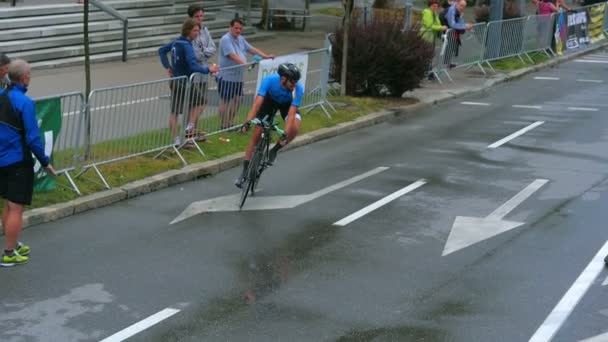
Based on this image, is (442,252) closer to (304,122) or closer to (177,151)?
(177,151)

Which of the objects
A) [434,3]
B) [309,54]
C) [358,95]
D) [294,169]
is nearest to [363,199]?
[294,169]

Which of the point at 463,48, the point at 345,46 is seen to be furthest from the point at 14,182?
the point at 463,48

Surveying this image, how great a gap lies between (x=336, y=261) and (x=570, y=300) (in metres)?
2.19

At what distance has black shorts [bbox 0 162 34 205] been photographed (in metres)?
9.29

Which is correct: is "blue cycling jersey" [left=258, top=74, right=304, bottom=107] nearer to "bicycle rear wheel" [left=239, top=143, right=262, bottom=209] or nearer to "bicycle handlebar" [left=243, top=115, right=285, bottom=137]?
"bicycle handlebar" [left=243, top=115, right=285, bottom=137]

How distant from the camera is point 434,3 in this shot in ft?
74.0

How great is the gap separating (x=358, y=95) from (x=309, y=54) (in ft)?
9.03

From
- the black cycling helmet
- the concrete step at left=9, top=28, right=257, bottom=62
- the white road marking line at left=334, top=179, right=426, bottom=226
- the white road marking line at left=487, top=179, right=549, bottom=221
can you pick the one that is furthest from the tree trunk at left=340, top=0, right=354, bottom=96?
the black cycling helmet

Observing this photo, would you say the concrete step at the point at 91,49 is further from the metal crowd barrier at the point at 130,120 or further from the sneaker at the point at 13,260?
the sneaker at the point at 13,260

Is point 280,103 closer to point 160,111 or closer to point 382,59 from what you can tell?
point 160,111

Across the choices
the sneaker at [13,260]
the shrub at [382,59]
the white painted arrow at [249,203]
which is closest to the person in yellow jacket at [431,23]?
the shrub at [382,59]

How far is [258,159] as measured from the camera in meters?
12.0

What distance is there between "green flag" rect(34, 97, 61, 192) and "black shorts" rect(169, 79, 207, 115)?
234cm

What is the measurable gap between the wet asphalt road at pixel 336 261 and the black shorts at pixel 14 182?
0.61 metres
